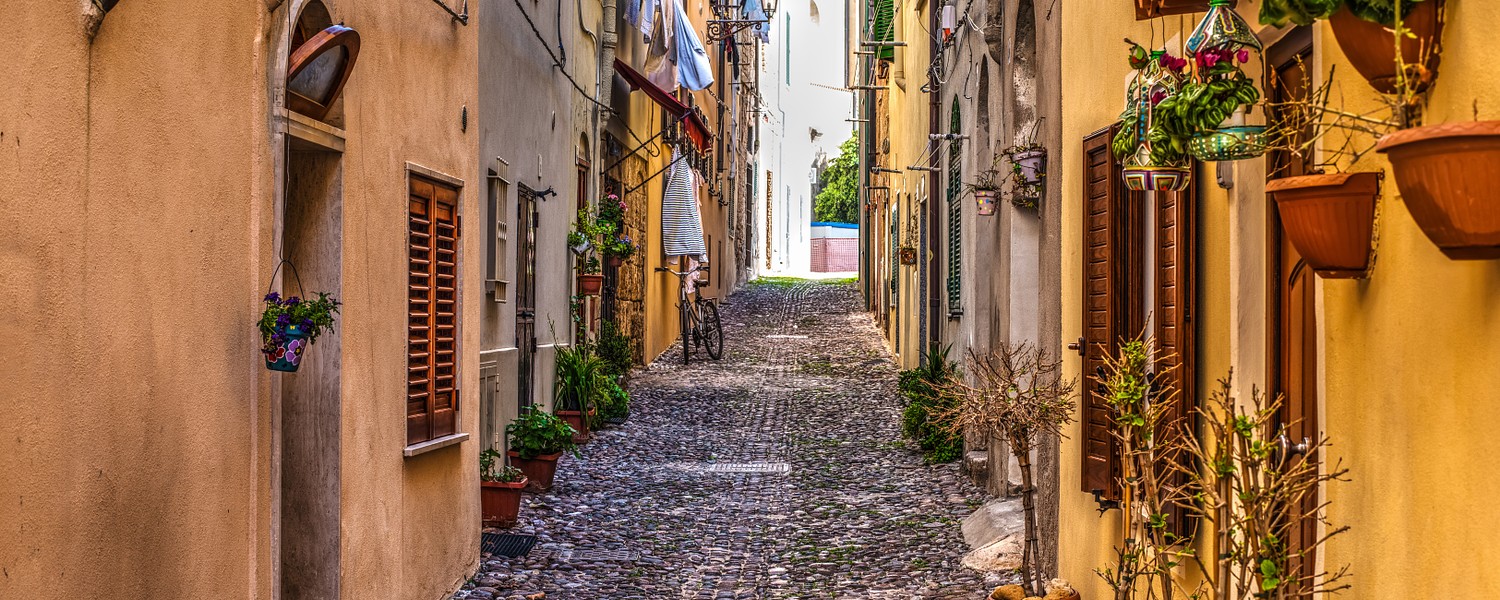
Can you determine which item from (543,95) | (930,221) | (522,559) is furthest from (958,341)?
(522,559)

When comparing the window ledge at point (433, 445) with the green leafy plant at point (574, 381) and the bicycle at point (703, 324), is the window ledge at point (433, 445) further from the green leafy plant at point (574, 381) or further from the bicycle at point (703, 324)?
the bicycle at point (703, 324)

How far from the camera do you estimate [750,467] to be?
11.9 meters

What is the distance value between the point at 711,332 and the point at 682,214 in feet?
7.60

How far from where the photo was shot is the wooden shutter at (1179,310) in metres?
5.14

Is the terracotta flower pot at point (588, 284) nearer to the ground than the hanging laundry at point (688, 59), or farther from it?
nearer to the ground

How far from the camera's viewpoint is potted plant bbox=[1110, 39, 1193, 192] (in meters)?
4.38

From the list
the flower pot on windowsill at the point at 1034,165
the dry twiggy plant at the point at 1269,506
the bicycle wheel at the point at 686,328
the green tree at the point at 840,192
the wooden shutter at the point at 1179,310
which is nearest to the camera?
the dry twiggy plant at the point at 1269,506

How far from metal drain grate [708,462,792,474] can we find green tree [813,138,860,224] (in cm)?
3740

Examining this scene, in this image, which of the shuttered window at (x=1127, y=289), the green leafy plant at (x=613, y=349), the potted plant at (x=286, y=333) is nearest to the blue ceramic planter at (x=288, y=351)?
the potted plant at (x=286, y=333)

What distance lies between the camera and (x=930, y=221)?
15750 mm

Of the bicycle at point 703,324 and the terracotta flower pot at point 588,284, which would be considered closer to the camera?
the terracotta flower pot at point 588,284

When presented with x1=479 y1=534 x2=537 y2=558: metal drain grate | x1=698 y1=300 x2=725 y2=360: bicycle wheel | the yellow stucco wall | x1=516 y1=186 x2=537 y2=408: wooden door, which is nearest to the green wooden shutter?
x1=698 y1=300 x2=725 y2=360: bicycle wheel

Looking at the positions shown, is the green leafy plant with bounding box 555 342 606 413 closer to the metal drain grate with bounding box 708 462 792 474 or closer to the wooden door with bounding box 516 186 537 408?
the wooden door with bounding box 516 186 537 408

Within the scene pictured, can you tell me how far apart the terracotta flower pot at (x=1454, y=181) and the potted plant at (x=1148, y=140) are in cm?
166
